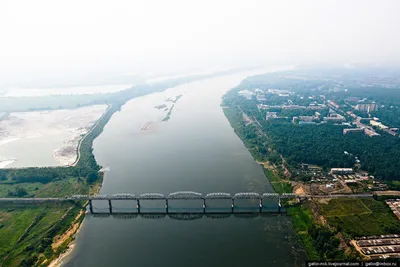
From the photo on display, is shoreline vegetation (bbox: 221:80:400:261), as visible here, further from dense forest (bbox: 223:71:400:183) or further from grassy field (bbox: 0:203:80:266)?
grassy field (bbox: 0:203:80:266)

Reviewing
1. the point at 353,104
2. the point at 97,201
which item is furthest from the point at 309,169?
the point at 353,104

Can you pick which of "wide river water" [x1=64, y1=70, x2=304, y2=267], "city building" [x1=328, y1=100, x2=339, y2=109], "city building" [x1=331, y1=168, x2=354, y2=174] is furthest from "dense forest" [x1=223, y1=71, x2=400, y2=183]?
"city building" [x1=328, y1=100, x2=339, y2=109]

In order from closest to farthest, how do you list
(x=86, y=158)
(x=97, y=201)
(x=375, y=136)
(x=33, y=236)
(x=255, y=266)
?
(x=255, y=266), (x=33, y=236), (x=97, y=201), (x=86, y=158), (x=375, y=136)

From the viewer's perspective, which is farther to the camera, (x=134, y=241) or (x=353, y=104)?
(x=353, y=104)

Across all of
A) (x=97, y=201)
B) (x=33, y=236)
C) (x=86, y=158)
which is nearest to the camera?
(x=33, y=236)

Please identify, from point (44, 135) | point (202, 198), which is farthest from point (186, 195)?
point (44, 135)

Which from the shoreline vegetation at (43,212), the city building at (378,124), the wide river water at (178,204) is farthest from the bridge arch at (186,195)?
the city building at (378,124)

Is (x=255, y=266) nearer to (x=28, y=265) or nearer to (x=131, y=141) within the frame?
(x=28, y=265)

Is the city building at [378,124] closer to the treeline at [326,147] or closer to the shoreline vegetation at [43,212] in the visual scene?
the treeline at [326,147]
